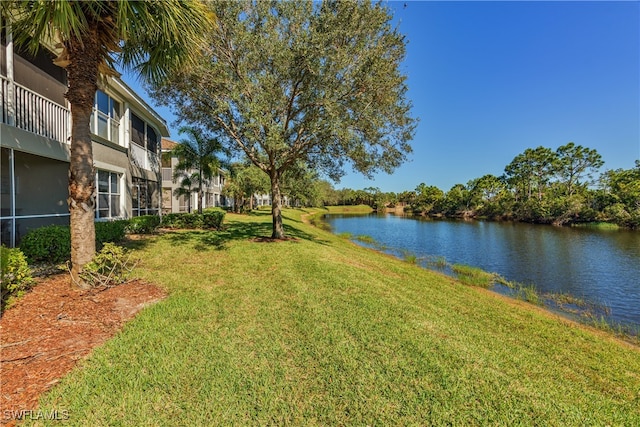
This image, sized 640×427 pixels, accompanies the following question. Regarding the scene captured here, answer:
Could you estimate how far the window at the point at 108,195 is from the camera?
10.8m

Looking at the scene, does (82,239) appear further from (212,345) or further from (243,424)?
(243,424)

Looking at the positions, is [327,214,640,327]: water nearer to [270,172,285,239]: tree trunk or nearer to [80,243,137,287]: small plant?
[270,172,285,239]: tree trunk

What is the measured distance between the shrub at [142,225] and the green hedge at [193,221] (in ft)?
6.31

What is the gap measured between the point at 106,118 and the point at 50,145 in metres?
3.64

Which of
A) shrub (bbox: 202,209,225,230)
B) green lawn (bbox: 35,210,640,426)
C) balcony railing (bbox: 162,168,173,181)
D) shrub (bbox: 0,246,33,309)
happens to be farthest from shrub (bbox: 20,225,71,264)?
balcony railing (bbox: 162,168,173,181)

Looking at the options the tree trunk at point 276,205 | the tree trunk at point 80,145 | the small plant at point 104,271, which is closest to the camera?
the tree trunk at point 80,145

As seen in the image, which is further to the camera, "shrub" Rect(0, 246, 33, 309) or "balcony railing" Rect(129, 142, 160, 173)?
"balcony railing" Rect(129, 142, 160, 173)

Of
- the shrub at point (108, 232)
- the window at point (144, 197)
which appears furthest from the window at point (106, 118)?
the shrub at point (108, 232)

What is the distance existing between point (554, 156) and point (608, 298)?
173 feet

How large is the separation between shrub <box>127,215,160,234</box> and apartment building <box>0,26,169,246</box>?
74 cm

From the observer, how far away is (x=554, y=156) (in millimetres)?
50188

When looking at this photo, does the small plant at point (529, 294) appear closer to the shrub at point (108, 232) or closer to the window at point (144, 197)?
the shrub at point (108, 232)

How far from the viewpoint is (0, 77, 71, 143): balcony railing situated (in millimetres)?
6812

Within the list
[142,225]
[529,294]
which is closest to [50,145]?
[142,225]
